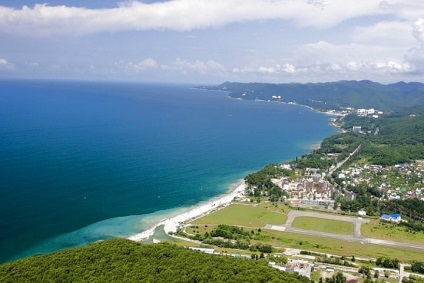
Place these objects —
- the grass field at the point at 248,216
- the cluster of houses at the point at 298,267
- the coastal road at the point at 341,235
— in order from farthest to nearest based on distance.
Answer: the grass field at the point at 248,216, the coastal road at the point at 341,235, the cluster of houses at the point at 298,267

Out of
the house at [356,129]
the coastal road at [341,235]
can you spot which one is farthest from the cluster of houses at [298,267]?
the house at [356,129]

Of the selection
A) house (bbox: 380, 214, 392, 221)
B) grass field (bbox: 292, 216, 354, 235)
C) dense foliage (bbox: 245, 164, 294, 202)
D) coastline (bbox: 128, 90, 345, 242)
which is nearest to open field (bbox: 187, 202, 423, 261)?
grass field (bbox: 292, 216, 354, 235)

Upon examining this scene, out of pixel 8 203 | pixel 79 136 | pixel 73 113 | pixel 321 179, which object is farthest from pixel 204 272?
pixel 73 113

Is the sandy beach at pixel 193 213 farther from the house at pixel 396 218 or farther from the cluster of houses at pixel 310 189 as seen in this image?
the house at pixel 396 218

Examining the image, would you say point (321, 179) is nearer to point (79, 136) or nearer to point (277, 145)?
point (277, 145)

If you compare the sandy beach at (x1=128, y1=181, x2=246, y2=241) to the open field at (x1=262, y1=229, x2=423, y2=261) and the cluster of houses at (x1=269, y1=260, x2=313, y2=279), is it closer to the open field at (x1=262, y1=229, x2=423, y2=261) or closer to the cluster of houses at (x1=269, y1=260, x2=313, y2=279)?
the open field at (x1=262, y1=229, x2=423, y2=261)

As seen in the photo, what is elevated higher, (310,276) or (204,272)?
(204,272)
